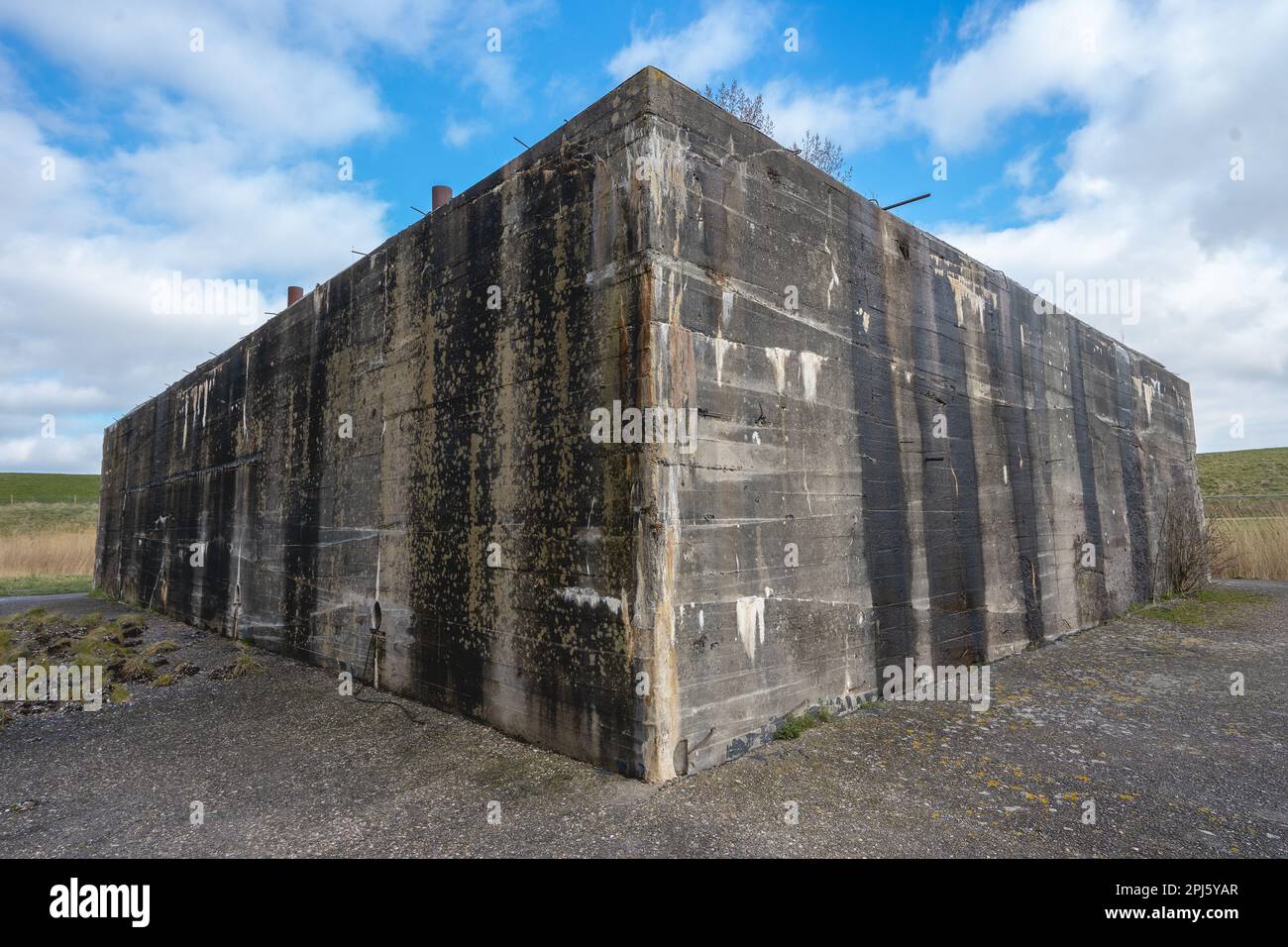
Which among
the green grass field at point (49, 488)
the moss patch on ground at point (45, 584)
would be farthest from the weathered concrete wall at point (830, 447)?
the green grass field at point (49, 488)

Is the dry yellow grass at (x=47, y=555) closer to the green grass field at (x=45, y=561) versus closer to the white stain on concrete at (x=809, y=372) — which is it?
the green grass field at (x=45, y=561)

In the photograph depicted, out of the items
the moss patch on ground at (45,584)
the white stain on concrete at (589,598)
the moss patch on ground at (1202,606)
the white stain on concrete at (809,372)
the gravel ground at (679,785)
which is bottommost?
the gravel ground at (679,785)

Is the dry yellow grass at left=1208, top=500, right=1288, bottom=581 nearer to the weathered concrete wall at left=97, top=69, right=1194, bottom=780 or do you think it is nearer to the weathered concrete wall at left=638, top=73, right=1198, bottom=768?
the weathered concrete wall at left=638, top=73, right=1198, bottom=768

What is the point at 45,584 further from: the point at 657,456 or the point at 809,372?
the point at 809,372

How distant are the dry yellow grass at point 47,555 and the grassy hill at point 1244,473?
37.2 meters

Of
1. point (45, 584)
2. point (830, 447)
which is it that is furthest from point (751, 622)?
point (45, 584)

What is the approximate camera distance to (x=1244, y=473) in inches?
1353

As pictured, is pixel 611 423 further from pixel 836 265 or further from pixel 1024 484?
pixel 1024 484

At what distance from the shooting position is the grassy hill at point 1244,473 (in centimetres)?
2956

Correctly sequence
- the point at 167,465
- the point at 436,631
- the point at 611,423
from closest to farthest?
the point at 611,423
the point at 436,631
the point at 167,465

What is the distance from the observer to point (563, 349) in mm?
4492

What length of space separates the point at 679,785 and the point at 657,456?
1.78 meters
